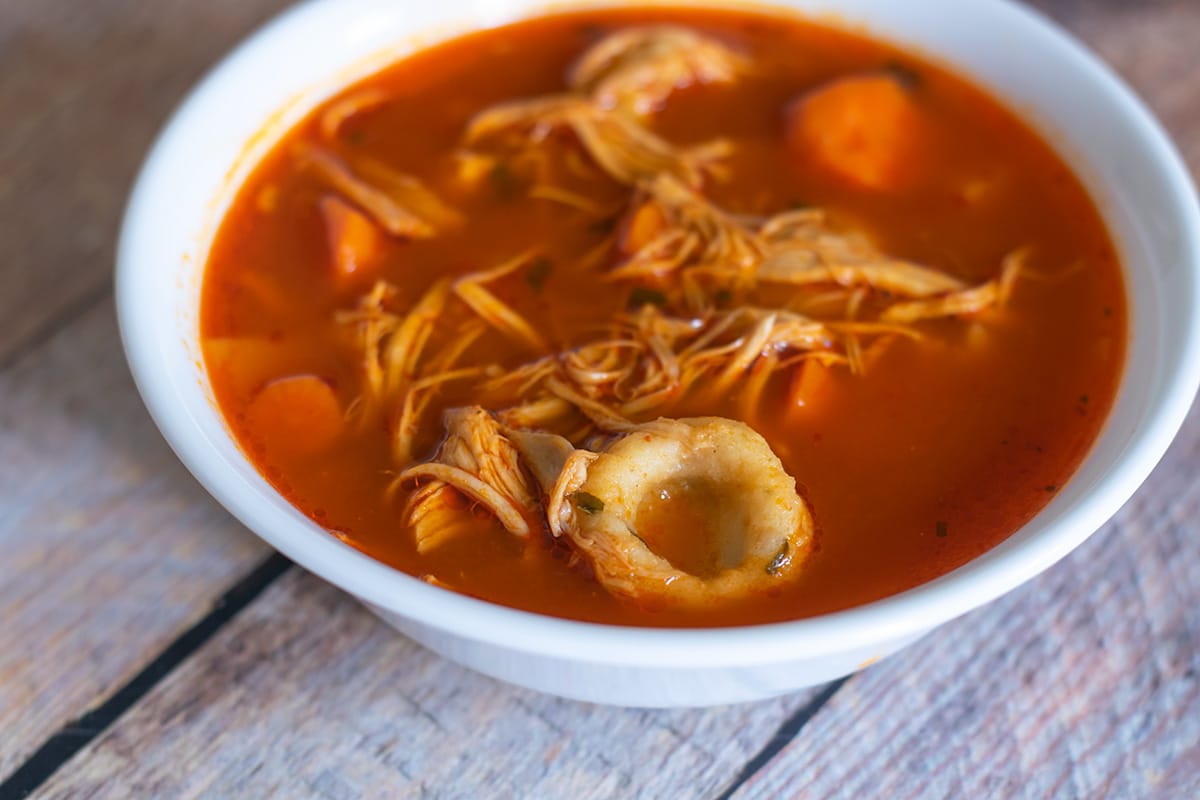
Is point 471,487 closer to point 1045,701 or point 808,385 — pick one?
point 808,385

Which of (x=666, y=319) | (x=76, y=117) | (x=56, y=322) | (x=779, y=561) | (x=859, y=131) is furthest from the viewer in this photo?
(x=76, y=117)

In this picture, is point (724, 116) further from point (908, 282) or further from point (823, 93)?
point (908, 282)

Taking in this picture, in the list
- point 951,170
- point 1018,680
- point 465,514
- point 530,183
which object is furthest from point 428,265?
point 1018,680

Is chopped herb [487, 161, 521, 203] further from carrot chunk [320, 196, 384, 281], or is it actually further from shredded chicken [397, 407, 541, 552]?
shredded chicken [397, 407, 541, 552]

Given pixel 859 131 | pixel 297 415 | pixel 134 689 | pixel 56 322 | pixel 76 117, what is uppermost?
pixel 859 131

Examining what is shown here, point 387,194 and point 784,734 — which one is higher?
point 387,194

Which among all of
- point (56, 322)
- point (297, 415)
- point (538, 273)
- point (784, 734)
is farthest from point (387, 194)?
point (784, 734)
